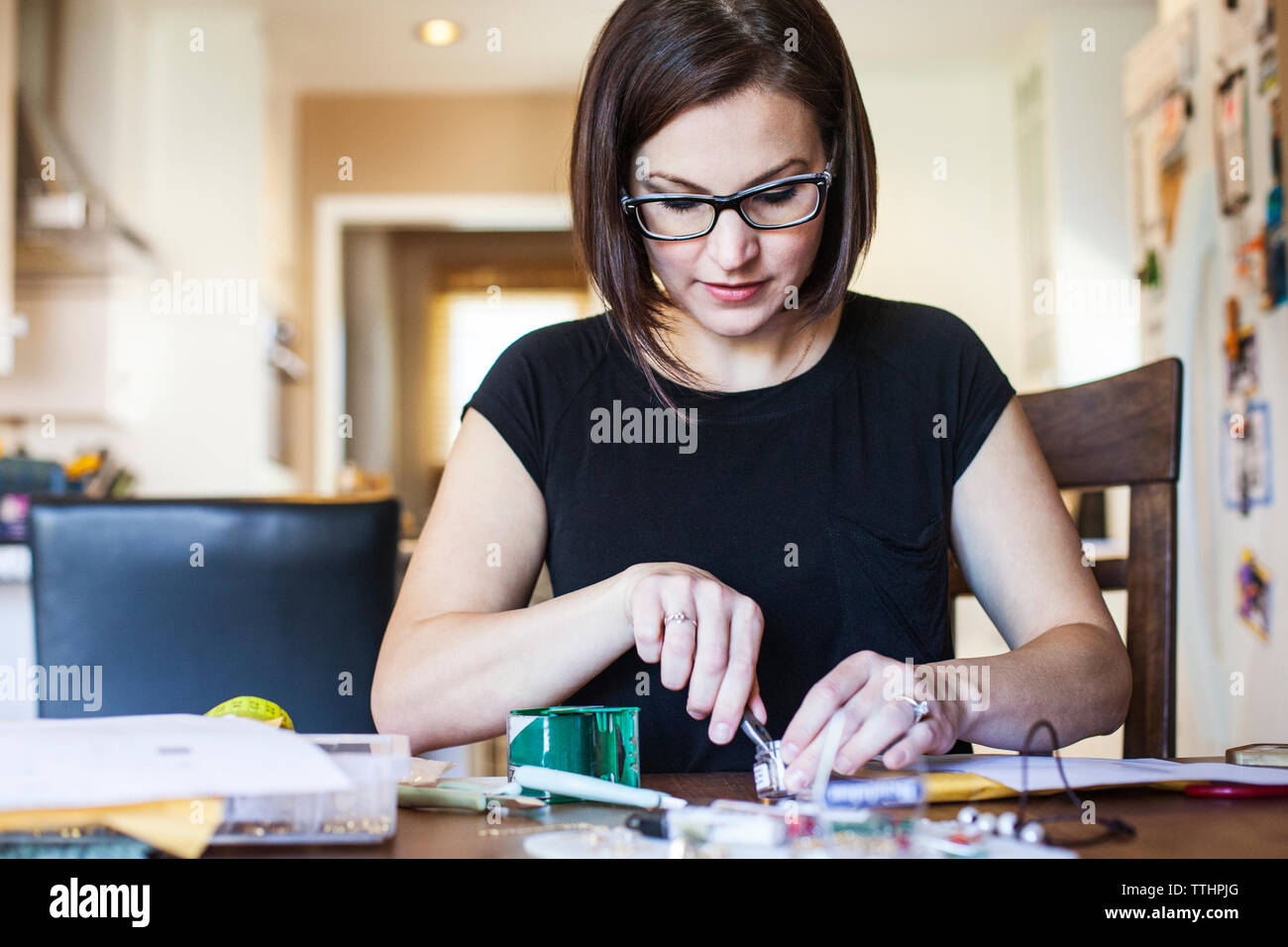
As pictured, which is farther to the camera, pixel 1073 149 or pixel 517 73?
pixel 517 73

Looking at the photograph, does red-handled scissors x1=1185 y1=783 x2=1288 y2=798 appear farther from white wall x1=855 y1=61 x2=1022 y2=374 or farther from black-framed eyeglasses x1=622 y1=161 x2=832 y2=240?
white wall x1=855 y1=61 x2=1022 y2=374

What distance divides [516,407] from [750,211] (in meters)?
0.29

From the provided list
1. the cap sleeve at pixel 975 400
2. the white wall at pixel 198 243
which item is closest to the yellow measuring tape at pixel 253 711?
the cap sleeve at pixel 975 400

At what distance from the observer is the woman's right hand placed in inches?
26.7

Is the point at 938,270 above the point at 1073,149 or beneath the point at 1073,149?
beneath

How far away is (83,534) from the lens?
3.99 ft

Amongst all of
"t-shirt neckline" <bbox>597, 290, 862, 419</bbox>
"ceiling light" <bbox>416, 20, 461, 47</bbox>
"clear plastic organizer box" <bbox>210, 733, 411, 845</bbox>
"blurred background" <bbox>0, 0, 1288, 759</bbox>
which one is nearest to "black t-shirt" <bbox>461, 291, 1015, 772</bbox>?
"t-shirt neckline" <bbox>597, 290, 862, 419</bbox>

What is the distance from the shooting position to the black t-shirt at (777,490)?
1.06 metres

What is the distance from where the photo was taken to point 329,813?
1.64 ft

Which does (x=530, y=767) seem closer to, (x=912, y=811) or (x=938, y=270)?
(x=912, y=811)

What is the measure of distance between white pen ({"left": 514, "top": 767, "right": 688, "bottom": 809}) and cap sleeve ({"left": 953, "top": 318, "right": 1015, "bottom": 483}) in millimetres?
591

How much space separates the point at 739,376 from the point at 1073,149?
11.8ft

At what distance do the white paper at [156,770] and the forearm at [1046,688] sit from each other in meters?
0.42

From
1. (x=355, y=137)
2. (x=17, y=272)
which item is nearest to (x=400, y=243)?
(x=355, y=137)
